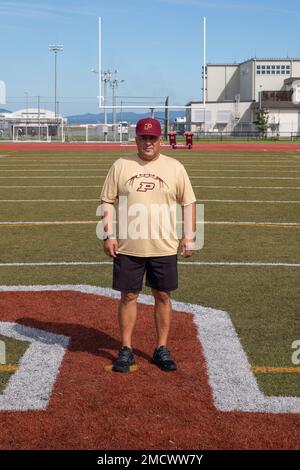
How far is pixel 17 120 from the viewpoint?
78.9 meters

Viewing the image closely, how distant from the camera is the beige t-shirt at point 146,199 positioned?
4.32 m

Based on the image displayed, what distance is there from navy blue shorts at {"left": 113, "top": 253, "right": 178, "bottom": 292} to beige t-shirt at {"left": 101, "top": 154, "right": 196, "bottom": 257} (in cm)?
5

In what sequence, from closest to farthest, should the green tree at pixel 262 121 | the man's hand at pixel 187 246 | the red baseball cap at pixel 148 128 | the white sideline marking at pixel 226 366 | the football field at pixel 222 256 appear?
1. the white sideline marking at pixel 226 366
2. the red baseball cap at pixel 148 128
3. the man's hand at pixel 187 246
4. the football field at pixel 222 256
5. the green tree at pixel 262 121

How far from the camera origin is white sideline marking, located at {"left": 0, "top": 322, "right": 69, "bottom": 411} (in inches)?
150

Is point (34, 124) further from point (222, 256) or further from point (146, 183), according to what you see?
point (146, 183)

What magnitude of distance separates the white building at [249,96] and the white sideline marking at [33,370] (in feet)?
261

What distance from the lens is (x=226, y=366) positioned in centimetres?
438

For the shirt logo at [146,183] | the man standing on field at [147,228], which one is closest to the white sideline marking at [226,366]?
the man standing on field at [147,228]

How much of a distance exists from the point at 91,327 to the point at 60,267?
2.17 meters

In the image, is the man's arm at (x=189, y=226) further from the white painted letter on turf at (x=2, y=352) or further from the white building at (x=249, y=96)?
the white building at (x=249, y=96)

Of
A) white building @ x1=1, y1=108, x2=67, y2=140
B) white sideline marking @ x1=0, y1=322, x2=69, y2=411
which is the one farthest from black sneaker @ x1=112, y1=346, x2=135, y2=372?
white building @ x1=1, y1=108, x2=67, y2=140

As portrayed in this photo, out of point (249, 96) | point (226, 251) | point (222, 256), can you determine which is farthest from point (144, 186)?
point (249, 96)

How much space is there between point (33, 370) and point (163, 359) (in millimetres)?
818
